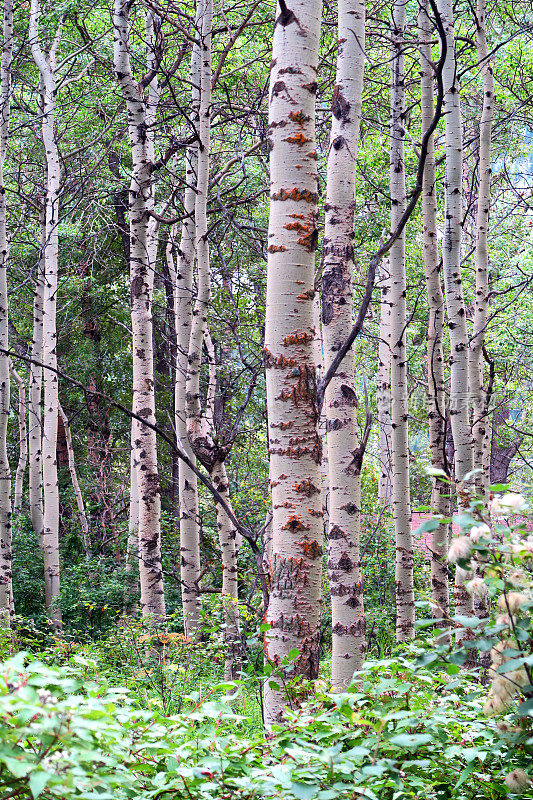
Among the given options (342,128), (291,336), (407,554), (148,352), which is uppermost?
(342,128)

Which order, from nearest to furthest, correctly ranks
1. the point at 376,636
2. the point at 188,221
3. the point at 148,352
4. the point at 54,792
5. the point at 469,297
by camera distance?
the point at 54,792 < the point at 148,352 < the point at 188,221 < the point at 376,636 < the point at 469,297

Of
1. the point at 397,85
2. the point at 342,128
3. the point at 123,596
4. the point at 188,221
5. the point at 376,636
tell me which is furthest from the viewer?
the point at 123,596

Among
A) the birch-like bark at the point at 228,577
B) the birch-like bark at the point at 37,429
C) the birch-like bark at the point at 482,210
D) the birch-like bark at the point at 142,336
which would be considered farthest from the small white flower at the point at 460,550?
the birch-like bark at the point at 37,429

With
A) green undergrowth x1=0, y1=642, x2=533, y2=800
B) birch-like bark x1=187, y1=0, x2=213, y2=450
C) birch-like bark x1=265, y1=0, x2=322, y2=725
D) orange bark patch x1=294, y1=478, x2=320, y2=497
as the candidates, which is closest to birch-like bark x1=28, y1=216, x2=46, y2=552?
birch-like bark x1=187, y1=0, x2=213, y2=450

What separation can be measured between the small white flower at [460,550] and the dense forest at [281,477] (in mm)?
13

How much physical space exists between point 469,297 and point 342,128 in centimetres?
1397

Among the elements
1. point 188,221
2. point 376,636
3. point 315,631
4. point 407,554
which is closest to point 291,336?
point 315,631

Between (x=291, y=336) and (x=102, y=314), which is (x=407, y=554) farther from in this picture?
(x=102, y=314)

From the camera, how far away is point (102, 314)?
17953 millimetres

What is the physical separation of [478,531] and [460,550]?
0.27 ft

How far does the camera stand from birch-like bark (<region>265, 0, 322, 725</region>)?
276cm

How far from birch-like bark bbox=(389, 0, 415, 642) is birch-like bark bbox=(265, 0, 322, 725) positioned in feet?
11.8

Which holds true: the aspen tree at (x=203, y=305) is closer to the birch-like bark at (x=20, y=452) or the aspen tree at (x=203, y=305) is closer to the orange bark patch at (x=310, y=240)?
the orange bark patch at (x=310, y=240)

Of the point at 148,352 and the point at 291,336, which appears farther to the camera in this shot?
the point at 148,352
